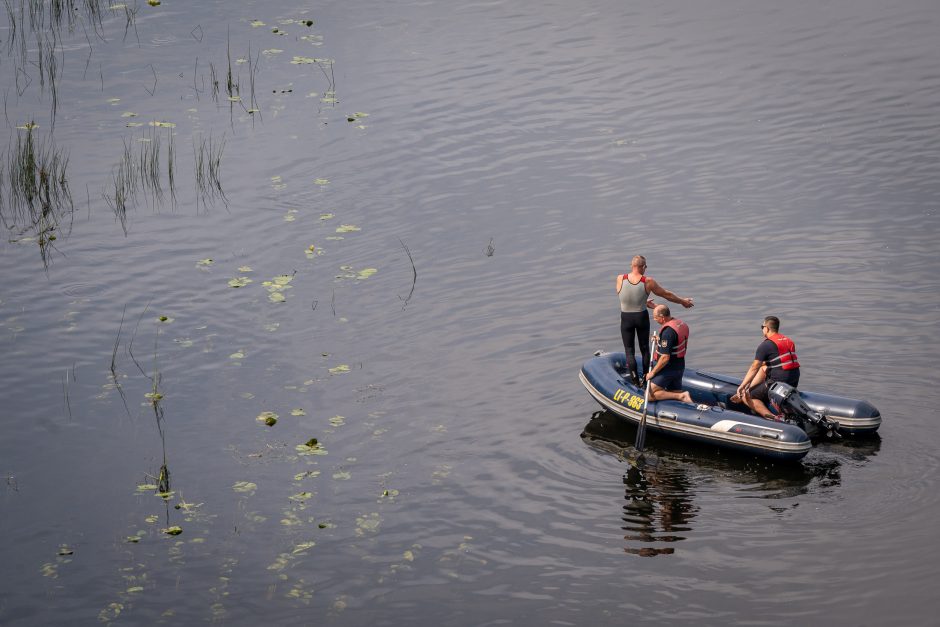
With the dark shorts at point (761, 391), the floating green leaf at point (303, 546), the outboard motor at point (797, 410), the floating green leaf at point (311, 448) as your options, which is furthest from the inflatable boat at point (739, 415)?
the floating green leaf at point (303, 546)

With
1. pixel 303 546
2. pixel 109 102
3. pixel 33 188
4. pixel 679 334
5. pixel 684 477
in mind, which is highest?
pixel 109 102

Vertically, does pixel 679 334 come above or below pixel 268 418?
above

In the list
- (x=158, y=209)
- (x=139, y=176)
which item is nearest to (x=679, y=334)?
(x=158, y=209)

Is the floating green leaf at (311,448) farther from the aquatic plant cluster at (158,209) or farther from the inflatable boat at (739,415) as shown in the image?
the inflatable boat at (739,415)

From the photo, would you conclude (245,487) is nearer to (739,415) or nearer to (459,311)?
(459,311)

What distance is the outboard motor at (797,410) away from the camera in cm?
1310

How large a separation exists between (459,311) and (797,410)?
533cm

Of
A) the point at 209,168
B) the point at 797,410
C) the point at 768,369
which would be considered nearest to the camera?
the point at 797,410

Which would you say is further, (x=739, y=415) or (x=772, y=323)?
(x=772, y=323)

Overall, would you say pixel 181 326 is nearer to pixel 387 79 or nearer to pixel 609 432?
pixel 609 432

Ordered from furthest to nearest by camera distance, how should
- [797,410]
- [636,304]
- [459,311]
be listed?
[459,311] → [636,304] → [797,410]

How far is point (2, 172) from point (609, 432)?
1200 cm

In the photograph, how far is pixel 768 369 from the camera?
13.5 m

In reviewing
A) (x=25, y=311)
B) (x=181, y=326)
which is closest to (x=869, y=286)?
(x=181, y=326)
